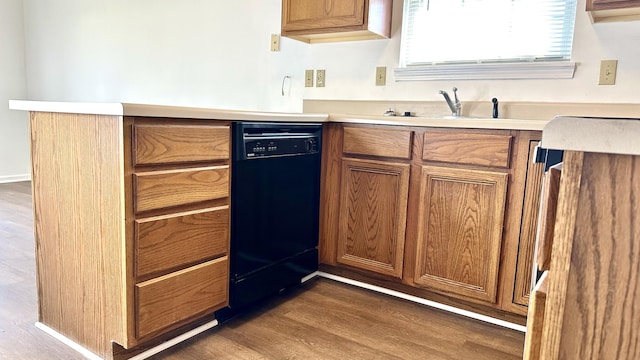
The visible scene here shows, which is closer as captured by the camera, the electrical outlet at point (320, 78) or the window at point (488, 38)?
the window at point (488, 38)

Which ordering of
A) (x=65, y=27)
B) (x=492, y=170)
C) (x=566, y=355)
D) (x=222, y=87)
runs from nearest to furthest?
1. (x=566, y=355)
2. (x=492, y=170)
3. (x=222, y=87)
4. (x=65, y=27)

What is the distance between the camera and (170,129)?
141cm

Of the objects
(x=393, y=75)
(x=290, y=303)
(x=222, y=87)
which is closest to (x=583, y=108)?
(x=393, y=75)

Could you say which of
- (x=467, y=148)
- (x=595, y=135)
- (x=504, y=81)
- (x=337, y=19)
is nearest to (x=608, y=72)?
(x=504, y=81)

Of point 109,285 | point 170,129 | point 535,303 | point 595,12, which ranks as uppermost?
point 595,12

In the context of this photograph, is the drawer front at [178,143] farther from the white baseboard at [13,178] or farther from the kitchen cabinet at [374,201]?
the white baseboard at [13,178]

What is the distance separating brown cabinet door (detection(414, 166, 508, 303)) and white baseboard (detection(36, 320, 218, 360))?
3.28 ft

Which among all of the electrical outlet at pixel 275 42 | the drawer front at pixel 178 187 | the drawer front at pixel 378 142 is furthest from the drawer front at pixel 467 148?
the electrical outlet at pixel 275 42

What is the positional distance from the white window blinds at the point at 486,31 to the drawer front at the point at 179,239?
60.4 inches

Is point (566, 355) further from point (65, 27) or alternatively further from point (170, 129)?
point (65, 27)

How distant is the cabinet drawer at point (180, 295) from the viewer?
1.41 m

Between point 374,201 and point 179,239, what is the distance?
3.32 ft

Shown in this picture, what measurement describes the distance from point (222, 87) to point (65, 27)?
2.48 meters

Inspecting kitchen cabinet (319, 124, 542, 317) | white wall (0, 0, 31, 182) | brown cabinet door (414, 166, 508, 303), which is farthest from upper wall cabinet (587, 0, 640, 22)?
white wall (0, 0, 31, 182)
